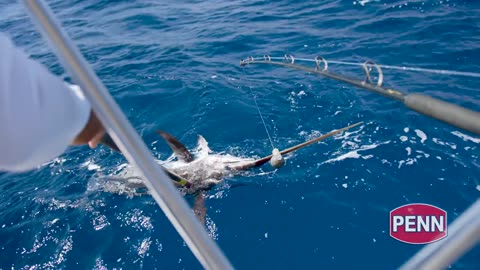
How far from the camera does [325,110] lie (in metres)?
7.00

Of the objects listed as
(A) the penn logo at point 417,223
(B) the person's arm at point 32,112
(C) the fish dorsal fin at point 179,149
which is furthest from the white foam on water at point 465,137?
(B) the person's arm at point 32,112

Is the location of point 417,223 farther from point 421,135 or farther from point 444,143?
point 421,135

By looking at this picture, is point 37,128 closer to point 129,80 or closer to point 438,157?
point 438,157

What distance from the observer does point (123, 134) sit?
3.53ft

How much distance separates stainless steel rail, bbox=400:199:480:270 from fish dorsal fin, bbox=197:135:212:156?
18.9 ft

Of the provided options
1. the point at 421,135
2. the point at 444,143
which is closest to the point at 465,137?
the point at 444,143

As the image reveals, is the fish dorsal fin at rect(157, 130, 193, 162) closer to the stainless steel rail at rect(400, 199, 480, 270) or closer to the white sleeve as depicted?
the white sleeve

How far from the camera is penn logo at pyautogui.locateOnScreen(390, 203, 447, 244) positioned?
4.76 metres

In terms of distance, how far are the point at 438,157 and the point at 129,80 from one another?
7113mm

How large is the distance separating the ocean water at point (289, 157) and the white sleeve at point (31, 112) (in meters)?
4.14

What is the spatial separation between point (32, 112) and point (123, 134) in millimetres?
243

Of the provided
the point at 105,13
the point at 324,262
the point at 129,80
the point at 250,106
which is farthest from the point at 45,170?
the point at 105,13

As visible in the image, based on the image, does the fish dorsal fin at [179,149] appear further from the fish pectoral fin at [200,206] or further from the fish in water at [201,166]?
the fish pectoral fin at [200,206]

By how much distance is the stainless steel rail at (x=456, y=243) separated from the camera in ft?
3.02
